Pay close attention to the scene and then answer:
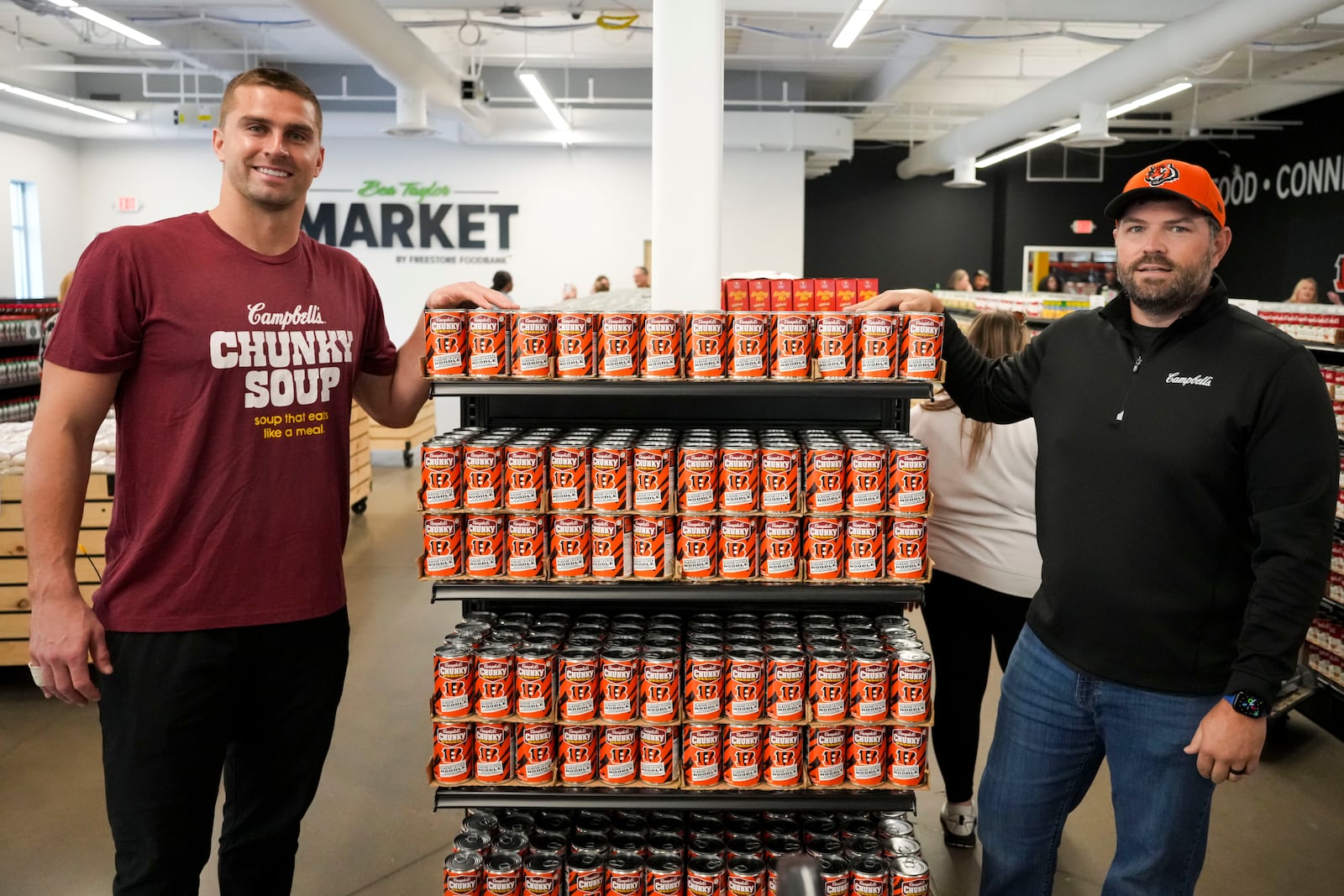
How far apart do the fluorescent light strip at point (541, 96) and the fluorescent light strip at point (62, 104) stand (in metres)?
4.85

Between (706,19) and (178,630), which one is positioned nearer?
(178,630)

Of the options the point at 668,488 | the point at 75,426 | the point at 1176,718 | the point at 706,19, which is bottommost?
the point at 1176,718

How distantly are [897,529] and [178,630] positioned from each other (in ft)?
5.62

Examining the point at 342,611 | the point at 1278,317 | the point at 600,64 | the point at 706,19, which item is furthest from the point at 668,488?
the point at 600,64

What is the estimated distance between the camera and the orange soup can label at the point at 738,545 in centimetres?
271

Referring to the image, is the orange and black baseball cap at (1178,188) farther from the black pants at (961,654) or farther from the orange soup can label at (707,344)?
the black pants at (961,654)

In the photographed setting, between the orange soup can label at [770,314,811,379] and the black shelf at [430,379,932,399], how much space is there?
0.03m

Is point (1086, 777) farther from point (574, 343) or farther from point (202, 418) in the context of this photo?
point (202, 418)

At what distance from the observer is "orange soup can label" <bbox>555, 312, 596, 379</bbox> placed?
2.68m

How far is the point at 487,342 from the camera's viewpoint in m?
2.66

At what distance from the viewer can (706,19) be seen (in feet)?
11.1

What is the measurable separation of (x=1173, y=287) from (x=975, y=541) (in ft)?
4.38

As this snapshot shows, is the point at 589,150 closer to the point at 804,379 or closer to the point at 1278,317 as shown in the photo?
the point at 1278,317

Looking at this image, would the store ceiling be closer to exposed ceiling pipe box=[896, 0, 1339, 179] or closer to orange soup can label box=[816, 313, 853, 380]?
exposed ceiling pipe box=[896, 0, 1339, 179]
